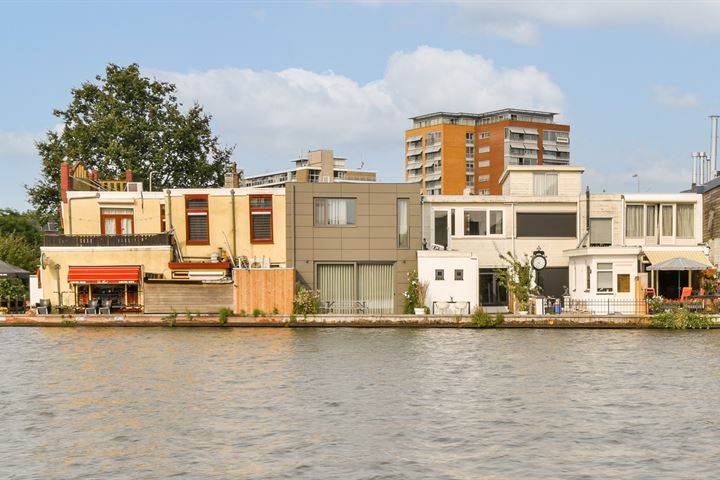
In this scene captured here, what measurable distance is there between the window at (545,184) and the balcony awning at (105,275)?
23.6m

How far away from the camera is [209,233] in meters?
59.9

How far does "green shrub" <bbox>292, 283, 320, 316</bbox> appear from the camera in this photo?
2176 inches

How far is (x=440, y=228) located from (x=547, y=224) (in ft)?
20.5

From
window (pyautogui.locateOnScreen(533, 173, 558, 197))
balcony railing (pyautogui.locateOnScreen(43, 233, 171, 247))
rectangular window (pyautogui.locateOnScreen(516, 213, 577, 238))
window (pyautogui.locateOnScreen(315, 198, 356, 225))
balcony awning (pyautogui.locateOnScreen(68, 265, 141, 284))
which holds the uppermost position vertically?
window (pyautogui.locateOnScreen(533, 173, 558, 197))

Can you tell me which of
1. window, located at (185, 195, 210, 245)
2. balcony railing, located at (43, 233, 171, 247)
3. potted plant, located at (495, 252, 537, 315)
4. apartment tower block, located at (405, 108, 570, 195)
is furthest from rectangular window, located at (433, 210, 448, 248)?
apartment tower block, located at (405, 108, 570, 195)

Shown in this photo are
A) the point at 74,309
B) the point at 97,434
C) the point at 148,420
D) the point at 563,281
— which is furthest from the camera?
the point at 563,281

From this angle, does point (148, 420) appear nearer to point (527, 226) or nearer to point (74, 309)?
point (74, 309)

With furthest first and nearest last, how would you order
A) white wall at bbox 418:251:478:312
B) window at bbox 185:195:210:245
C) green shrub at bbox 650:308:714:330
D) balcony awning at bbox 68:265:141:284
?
window at bbox 185:195:210:245, balcony awning at bbox 68:265:141:284, white wall at bbox 418:251:478:312, green shrub at bbox 650:308:714:330

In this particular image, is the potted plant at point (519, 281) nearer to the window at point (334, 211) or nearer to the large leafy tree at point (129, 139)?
the window at point (334, 211)

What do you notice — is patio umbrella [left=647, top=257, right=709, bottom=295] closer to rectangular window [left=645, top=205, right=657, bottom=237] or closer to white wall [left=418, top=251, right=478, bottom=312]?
rectangular window [left=645, top=205, right=657, bottom=237]

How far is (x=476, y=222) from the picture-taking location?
2431 inches

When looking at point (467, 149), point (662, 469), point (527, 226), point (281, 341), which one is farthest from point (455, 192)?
point (662, 469)

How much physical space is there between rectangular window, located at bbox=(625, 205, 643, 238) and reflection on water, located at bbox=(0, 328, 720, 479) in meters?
14.1

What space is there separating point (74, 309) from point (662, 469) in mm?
40647
